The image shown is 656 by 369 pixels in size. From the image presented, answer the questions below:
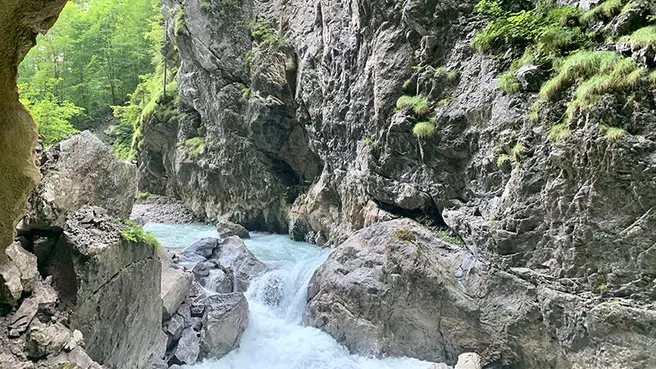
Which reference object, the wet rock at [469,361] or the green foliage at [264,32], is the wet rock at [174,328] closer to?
the wet rock at [469,361]

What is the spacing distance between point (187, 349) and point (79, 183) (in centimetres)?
414

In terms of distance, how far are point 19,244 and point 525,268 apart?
8225 mm

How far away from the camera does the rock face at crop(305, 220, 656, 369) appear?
626 centimetres

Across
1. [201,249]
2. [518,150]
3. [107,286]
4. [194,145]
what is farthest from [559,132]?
[194,145]

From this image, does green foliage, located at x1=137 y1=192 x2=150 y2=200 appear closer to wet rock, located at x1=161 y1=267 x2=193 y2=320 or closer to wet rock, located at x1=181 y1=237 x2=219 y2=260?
wet rock, located at x1=181 y1=237 x2=219 y2=260

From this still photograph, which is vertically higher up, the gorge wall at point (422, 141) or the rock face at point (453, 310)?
the gorge wall at point (422, 141)

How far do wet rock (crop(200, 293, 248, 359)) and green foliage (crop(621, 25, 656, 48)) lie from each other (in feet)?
30.9

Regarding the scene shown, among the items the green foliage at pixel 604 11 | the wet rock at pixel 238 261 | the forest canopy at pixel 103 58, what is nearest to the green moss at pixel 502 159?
the green foliage at pixel 604 11

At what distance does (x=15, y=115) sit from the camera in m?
3.58

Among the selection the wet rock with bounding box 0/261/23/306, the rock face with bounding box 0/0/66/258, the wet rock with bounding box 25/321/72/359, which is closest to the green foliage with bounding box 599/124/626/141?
the rock face with bounding box 0/0/66/258

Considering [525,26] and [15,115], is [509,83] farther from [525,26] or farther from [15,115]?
[15,115]

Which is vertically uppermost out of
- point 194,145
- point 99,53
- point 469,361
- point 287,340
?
point 99,53

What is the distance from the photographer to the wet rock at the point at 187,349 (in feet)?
25.9

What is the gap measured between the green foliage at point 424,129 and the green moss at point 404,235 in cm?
253
